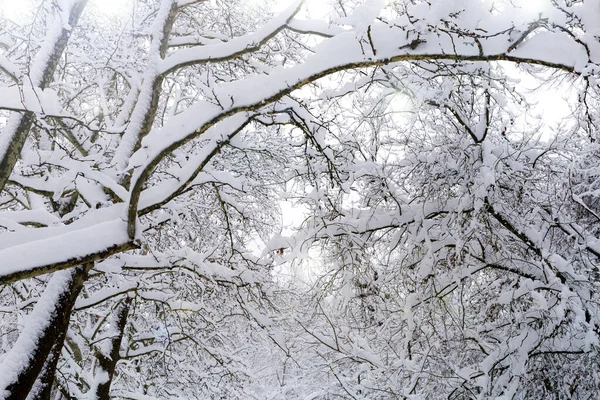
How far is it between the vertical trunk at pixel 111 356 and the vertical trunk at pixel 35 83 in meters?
2.76

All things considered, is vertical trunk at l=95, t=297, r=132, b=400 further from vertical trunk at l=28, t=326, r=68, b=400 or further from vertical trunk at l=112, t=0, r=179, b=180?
vertical trunk at l=112, t=0, r=179, b=180

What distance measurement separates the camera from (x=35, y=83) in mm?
3699

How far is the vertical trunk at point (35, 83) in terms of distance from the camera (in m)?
3.55

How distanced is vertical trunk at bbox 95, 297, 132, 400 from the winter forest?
29 mm

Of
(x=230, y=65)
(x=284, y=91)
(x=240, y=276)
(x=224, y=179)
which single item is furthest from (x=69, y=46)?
(x=284, y=91)

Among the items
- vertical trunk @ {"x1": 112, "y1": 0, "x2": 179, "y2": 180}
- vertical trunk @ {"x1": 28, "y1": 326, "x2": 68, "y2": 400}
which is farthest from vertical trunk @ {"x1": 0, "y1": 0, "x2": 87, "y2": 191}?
vertical trunk @ {"x1": 28, "y1": 326, "x2": 68, "y2": 400}

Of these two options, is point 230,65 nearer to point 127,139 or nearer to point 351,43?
point 127,139

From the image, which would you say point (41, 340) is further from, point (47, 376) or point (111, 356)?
point (111, 356)

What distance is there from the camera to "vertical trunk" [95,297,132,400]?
18.0ft

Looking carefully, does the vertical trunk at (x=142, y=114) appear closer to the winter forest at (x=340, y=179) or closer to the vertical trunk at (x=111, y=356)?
the winter forest at (x=340, y=179)

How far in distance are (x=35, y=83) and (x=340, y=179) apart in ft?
9.45

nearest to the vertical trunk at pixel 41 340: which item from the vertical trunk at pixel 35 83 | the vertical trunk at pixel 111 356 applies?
the vertical trunk at pixel 35 83

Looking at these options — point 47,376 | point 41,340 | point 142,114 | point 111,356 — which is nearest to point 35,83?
point 142,114

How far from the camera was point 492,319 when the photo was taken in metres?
5.03
